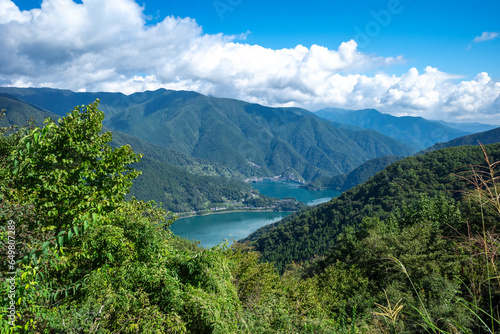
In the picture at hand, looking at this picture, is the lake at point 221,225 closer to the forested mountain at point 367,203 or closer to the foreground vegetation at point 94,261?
the forested mountain at point 367,203

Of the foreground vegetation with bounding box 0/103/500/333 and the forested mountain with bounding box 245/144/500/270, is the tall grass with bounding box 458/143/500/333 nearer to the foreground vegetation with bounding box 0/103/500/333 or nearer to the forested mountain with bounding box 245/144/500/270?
the foreground vegetation with bounding box 0/103/500/333

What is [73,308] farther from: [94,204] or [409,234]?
[409,234]

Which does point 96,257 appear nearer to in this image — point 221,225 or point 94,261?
point 94,261

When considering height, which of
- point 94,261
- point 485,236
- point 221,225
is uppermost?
point 485,236

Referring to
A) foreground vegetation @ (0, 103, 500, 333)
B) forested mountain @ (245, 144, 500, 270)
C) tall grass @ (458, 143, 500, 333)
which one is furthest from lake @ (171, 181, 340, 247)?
tall grass @ (458, 143, 500, 333)

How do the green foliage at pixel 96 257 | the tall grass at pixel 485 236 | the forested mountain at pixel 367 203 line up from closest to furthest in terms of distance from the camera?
the tall grass at pixel 485 236, the green foliage at pixel 96 257, the forested mountain at pixel 367 203

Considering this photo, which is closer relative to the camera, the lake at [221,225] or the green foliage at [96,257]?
the green foliage at [96,257]

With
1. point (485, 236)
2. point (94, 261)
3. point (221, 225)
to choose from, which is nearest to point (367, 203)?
point (221, 225)

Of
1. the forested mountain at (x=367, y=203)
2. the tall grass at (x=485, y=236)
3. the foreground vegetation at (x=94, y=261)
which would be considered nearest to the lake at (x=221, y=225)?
the forested mountain at (x=367, y=203)

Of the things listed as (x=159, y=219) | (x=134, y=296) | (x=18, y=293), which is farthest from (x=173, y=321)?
(x=159, y=219)
